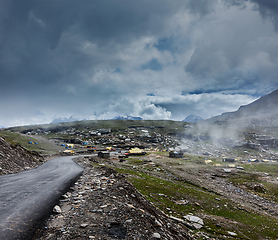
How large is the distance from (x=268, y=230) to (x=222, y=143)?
186957 millimetres

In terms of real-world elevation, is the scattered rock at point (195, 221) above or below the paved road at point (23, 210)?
below

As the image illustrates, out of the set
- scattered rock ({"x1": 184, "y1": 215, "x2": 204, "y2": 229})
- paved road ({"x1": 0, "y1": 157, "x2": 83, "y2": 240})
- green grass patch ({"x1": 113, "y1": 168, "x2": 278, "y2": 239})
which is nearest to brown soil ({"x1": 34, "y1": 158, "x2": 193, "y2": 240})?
paved road ({"x1": 0, "y1": 157, "x2": 83, "y2": 240})

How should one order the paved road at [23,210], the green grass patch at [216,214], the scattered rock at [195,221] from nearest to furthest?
the paved road at [23,210] → the scattered rock at [195,221] → the green grass patch at [216,214]

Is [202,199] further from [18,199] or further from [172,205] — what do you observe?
[18,199]

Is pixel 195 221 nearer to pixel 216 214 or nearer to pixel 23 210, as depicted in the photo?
pixel 216 214

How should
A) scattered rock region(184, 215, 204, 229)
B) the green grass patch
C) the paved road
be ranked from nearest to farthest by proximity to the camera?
the paved road → scattered rock region(184, 215, 204, 229) → the green grass patch

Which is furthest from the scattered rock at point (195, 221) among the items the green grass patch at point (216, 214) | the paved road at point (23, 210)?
the paved road at point (23, 210)

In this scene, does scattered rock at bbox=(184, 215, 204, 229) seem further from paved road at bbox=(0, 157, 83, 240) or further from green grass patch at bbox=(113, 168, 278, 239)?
paved road at bbox=(0, 157, 83, 240)

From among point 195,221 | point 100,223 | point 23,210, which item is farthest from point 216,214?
point 23,210

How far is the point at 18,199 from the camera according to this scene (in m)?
11.9

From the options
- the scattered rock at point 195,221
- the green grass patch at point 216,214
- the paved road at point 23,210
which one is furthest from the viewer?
the green grass patch at point 216,214

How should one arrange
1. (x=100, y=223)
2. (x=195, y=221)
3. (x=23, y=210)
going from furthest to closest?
(x=195, y=221)
(x=23, y=210)
(x=100, y=223)

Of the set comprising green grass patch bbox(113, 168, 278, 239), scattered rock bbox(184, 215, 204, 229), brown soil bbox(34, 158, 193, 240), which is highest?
brown soil bbox(34, 158, 193, 240)

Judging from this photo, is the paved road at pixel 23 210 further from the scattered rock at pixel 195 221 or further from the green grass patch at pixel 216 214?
the scattered rock at pixel 195 221
